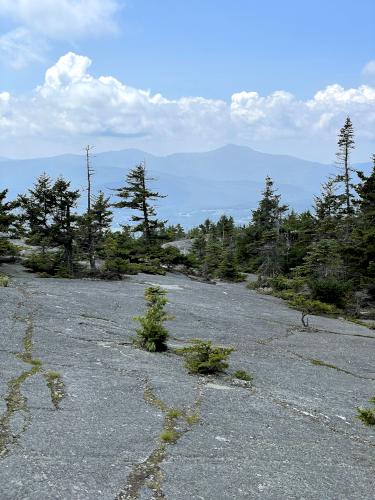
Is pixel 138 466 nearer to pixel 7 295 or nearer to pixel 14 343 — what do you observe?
pixel 14 343

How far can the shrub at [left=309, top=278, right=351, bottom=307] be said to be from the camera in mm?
34750

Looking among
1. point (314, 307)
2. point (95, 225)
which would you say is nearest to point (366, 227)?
point (314, 307)

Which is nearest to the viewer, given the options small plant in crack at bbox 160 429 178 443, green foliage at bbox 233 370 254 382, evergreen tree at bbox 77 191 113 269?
small plant in crack at bbox 160 429 178 443

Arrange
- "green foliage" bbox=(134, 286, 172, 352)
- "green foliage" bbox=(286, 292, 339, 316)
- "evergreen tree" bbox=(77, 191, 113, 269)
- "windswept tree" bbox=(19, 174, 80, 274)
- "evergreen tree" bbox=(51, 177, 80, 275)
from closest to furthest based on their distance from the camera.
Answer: "green foliage" bbox=(134, 286, 172, 352)
"green foliage" bbox=(286, 292, 339, 316)
"evergreen tree" bbox=(51, 177, 80, 275)
"windswept tree" bbox=(19, 174, 80, 274)
"evergreen tree" bbox=(77, 191, 113, 269)

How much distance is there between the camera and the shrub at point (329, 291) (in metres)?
34.8

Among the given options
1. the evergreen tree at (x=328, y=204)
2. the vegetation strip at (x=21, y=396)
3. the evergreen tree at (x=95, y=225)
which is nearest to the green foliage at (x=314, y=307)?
the evergreen tree at (x=95, y=225)

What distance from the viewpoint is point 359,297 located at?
38.5m

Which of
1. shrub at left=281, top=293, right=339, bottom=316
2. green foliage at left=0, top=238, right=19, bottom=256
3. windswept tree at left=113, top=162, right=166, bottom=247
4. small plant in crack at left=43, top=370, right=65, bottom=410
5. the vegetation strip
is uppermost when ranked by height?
windswept tree at left=113, top=162, right=166, bottom=247

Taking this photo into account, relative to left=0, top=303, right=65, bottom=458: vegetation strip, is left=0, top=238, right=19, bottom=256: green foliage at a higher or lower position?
higher

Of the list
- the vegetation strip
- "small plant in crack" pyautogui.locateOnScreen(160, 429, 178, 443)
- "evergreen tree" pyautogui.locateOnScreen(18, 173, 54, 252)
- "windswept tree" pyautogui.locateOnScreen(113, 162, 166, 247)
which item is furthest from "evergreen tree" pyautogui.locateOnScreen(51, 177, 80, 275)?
"small plant in crack" pyautogui.locateOnScreen(160, 429, 178, 443)

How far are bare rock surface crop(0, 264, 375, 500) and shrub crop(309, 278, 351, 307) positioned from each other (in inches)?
541

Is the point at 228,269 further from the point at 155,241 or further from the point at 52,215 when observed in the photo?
the point at 52,215

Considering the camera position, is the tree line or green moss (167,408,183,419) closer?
green moss (167,408,183,419)

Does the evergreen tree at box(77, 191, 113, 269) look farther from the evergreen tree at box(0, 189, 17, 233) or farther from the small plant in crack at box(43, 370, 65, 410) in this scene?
the small plant in crack at box(43, 370, 65, 410)
